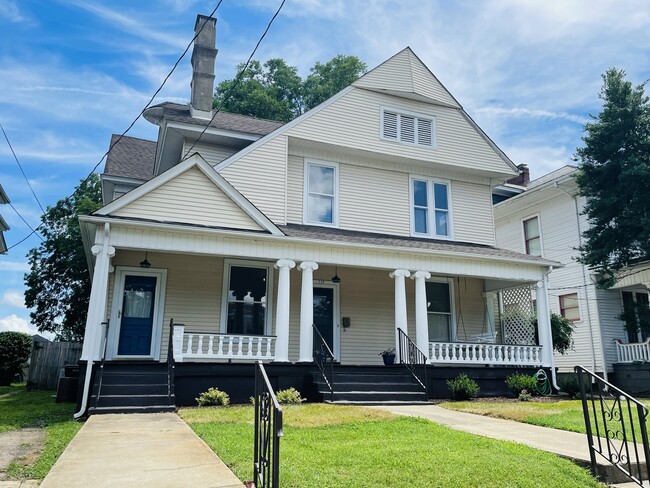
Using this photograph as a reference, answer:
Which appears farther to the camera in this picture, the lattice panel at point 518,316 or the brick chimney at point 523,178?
the brick chimney at point 523,178

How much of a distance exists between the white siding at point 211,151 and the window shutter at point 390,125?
4525 millimetres

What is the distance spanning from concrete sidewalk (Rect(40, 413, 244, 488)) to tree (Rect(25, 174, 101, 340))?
14.8m

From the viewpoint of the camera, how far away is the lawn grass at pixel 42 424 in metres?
5.18

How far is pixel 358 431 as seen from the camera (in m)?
7.08

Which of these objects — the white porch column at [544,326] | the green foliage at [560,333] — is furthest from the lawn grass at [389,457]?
the green foliage at [560,333]

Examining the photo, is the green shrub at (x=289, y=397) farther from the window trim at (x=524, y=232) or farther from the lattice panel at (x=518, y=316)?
the window trim at (x=524, y=232)

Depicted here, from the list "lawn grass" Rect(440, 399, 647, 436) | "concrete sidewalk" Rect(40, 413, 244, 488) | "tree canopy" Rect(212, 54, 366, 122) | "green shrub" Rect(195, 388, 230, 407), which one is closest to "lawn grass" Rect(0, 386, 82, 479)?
"concrete sidewalk" Rect(40, 413, 244, 488)

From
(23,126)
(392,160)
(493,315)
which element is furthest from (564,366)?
(23,126)

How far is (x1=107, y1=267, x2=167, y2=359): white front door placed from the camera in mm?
12578

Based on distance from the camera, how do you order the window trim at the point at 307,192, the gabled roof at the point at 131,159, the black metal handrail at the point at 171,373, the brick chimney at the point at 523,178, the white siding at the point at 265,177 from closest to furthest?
the black metal handrail at the point at 171,373 < the white siding at the point at 265,177 < the window trim at the point at 307,192 < the gabled roof at the point at 131,159 < the brick chimney at the point at 523,178

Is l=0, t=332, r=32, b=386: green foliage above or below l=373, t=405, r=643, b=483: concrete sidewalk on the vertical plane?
above

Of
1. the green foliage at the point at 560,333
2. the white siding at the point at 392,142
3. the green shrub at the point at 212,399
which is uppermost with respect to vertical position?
the white siding at the point at 392,142

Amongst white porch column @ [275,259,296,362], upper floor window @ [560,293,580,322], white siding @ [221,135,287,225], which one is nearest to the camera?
white porch column @ [275,259,296,362]

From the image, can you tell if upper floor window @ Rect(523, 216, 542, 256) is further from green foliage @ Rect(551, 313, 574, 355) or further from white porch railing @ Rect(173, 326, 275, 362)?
white porch railing @ Rect(173, 326, 275, 362)
